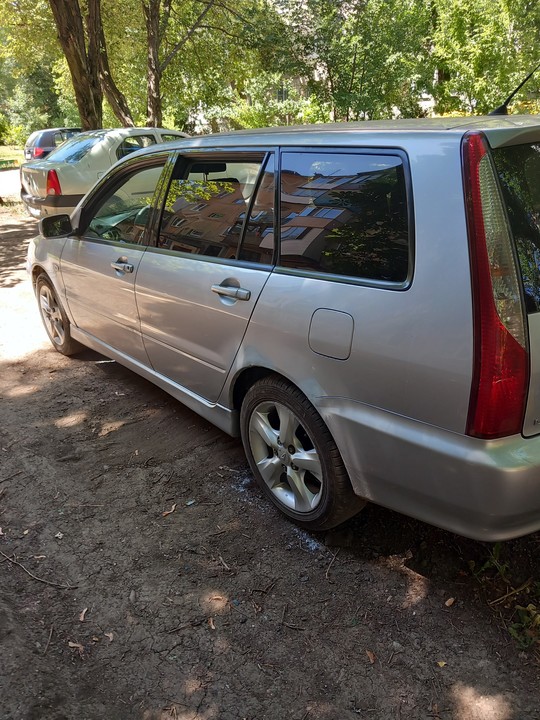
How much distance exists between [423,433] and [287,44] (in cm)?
1877

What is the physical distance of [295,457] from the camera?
8.93 ft

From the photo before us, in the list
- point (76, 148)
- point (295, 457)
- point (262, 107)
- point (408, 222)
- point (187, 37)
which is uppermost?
point (187, 37)

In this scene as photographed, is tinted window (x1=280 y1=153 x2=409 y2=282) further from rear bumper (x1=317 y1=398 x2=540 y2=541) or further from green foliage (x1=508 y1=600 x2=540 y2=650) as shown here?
green foliage (x1=508 y1=600 x2=540 y2=650)

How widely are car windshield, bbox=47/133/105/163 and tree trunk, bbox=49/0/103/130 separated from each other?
2852 mm

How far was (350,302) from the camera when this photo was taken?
7.34ft

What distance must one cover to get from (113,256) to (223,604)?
2366 millimetres

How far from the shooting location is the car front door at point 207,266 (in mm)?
2803

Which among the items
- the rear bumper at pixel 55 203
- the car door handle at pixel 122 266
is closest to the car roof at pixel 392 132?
the car door handle at pixel 122 266

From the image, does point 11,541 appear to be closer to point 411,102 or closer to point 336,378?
point 336,378

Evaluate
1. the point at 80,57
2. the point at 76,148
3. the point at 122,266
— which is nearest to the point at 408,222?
the point at 122,266

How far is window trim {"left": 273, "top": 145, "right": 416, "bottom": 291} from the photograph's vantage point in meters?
2.08

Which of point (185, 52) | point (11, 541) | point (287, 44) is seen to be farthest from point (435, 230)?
point (185, 52)

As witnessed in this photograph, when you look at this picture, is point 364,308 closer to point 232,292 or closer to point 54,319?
point 232,292

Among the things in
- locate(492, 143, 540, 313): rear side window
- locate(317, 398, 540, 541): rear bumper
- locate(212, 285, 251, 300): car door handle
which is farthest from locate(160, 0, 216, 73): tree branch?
locate(317, 398, 540, 541): rear bumper
